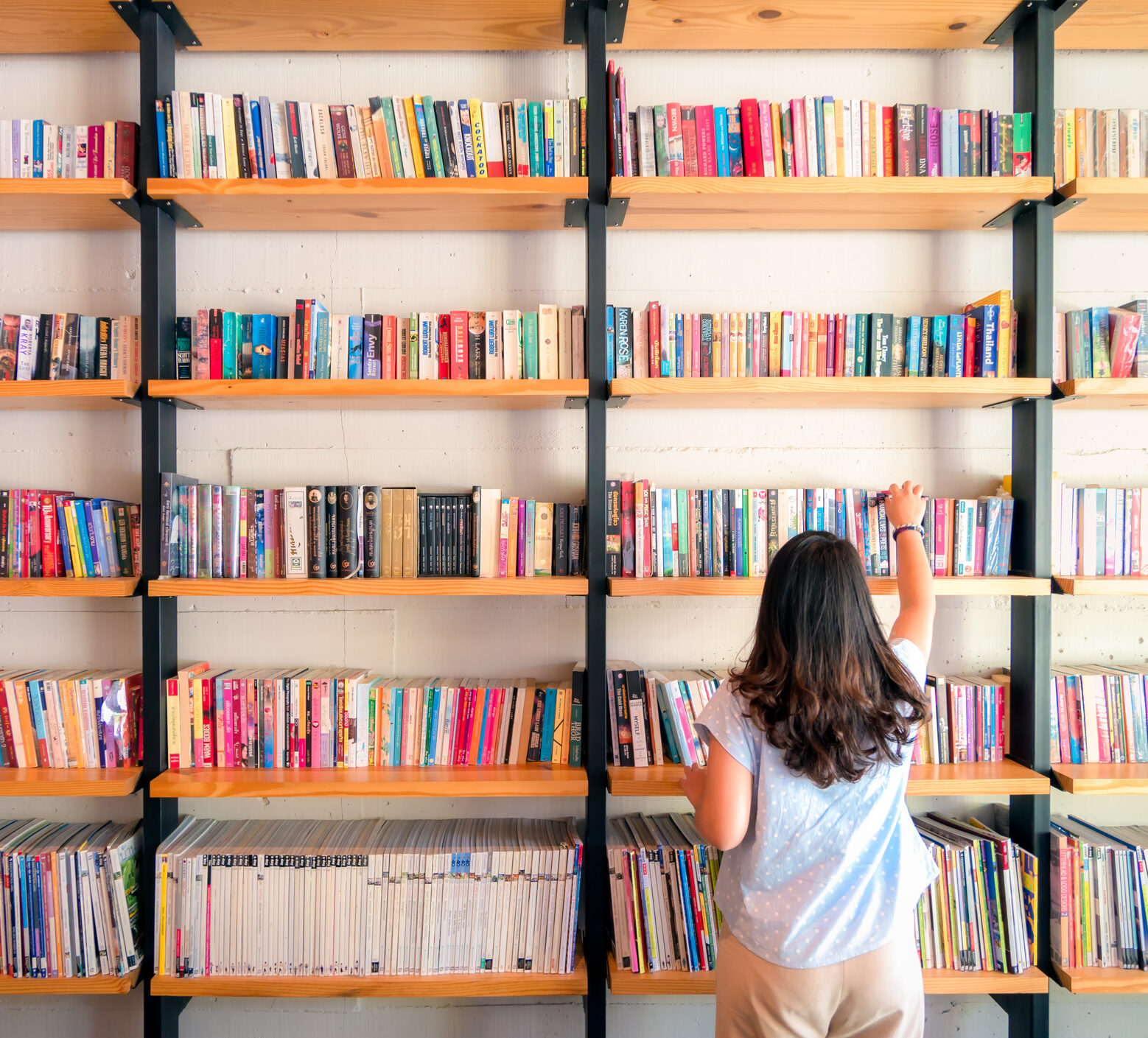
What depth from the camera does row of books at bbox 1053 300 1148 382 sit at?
1.82 meters

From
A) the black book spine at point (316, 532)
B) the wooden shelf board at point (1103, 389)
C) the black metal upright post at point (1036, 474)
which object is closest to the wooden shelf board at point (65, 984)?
the black book spine at point (316, 532)

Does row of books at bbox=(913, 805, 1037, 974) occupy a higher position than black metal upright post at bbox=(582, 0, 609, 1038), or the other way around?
black metal upright post at bbox=(582, 0, 609, 1038)

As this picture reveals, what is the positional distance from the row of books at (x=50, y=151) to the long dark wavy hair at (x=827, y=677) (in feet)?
6.13

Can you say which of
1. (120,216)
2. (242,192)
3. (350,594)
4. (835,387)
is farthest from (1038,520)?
(120,216)

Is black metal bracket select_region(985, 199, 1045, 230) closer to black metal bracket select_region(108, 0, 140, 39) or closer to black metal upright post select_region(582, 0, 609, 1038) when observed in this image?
black metal upright post select_region(582, 0, 609, 1038)

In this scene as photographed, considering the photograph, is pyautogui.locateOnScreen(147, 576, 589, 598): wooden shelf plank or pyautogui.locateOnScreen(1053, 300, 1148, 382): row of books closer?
pyautogui.locateOnScreen(147, 576, 589, 598): wooden shelf plank

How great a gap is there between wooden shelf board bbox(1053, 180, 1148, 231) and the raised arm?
77 centimetres

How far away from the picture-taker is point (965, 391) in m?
1.71

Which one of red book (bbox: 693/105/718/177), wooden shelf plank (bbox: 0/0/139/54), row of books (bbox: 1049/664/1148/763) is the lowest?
row of books (bbox: 1049/664/1148/763)

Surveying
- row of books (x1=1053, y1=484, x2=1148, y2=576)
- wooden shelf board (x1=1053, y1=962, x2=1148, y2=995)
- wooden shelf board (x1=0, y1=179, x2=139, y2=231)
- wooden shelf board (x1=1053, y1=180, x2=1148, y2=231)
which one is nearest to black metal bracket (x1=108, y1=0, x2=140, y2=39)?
wooden shelf board (x1=0, y1=179, x2=139, y2=231)

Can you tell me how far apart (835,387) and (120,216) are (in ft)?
5.97

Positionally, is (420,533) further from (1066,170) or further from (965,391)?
(1066,170)

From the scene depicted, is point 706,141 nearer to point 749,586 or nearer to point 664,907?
point 749,586

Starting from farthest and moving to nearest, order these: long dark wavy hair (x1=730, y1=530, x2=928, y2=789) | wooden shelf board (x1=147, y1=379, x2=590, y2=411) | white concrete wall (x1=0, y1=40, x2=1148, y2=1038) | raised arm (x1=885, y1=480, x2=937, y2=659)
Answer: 1. white concrete wall (x1=0, y1=40, x2=1148, y2=1038)
2. wooden shelf board (x1=147, y1=379, x2=590, y2=411)
3. raised arm (x1=885, y1=480, x2=937, y2=659)
4. long dark wavy hair (x1=730, y1=530, x2=928, y2=789)
